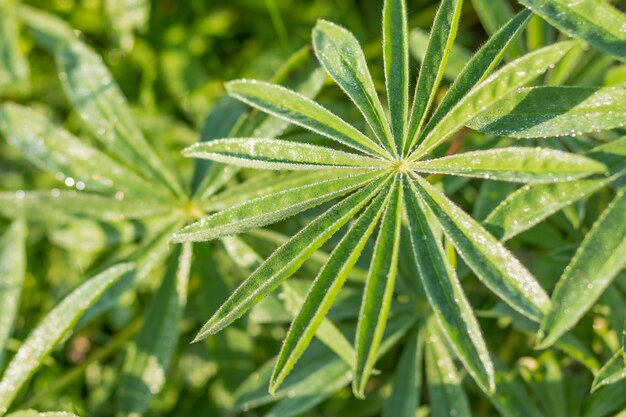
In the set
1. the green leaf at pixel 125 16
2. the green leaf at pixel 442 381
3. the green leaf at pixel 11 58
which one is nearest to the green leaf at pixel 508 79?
the green leaf at pixel 442 381

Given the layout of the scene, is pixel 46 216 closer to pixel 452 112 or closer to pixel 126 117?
pixel 126 117

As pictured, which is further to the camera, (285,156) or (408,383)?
(408,383)

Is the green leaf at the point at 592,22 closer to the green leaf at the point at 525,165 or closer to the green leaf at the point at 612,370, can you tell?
the green leaf at the point at 525,165

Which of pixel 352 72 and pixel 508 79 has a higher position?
pixel 508 79

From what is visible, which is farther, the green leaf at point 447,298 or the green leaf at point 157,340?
the green leaf at point 157,340

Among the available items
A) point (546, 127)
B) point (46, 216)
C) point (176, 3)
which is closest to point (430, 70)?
point (546, 127)

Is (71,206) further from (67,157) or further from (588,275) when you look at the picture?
(588,275)

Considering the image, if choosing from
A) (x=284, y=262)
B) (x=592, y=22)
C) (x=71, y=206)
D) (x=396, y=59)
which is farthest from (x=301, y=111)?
(x=71, y=206)
